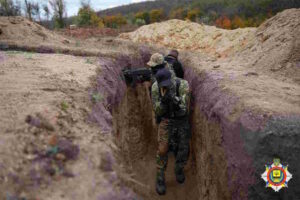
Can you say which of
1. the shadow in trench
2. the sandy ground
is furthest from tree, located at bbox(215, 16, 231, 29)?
the sandy ground

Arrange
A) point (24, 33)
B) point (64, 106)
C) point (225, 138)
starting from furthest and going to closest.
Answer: point (24, 33)
point (225, 138)
point (64, 106)

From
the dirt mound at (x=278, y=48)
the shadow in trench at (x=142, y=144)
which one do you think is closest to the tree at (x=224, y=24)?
the dirt mound at (x=278, y=48)

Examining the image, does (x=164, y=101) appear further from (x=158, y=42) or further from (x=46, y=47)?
(x=158, y=42)

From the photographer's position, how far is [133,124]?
9.22m

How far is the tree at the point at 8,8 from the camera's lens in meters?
29.4

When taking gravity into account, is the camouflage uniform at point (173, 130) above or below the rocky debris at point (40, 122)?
below

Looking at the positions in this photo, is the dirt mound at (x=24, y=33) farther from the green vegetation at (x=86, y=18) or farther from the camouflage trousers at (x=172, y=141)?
the green vegetation at (x=86, y=18)

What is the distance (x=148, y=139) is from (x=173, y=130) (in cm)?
279

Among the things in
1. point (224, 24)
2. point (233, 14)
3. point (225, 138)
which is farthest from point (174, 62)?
point (233, 14)

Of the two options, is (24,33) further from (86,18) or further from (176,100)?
(86,18)

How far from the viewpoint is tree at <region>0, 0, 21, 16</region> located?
29422mm

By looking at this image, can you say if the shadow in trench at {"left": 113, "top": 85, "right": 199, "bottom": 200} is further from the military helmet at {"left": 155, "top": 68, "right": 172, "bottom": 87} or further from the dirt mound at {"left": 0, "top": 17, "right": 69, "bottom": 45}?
the dirt mound at {"left": 0, "top": 17, "right": 69, "bottom": 45}

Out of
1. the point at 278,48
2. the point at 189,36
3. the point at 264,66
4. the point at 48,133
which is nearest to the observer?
the point at 48,133

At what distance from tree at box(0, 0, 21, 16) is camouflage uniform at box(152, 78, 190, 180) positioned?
93.2 feet
